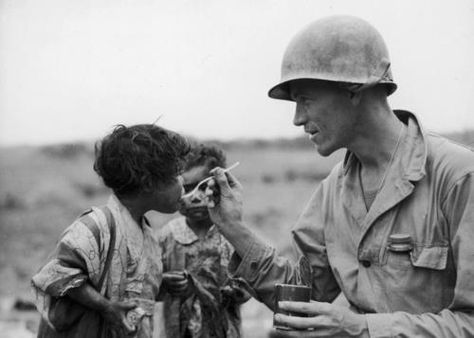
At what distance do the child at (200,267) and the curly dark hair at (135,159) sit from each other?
91cm

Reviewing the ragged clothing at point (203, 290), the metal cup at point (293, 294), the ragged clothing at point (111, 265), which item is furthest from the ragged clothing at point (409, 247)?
the ragged clothing at point (203, 290)

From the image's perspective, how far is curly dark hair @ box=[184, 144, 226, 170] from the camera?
5629mm

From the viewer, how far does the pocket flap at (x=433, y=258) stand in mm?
3275

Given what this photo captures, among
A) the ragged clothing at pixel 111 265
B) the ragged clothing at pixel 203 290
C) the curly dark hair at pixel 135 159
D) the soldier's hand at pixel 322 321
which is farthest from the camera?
the ragged clothing at pixel 203 290

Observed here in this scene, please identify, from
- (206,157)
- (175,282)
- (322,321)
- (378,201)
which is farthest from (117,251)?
(206,157)

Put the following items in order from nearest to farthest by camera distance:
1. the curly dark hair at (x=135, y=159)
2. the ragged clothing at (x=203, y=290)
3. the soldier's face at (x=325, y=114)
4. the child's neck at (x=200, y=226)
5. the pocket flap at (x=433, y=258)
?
1. the pocket flap at (x=433, y=258)
2. the soldier's face at (x=325, y=114)
3. the curly dark hair at (x=135, y=159)
4. the ragged clothing at (x=203, y=290)
5. the child's neck at (x=200, y=226)

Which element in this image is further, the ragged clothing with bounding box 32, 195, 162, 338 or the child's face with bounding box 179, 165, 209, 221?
the child's face with bounding box 179, 165, 209, 221

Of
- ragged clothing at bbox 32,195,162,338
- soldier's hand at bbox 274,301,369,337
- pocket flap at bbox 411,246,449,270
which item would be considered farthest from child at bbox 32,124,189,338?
pocket flap at bbox 411,246,449,270

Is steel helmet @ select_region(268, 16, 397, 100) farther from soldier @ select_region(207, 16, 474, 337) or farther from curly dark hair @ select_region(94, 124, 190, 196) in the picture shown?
curly dark hair @ select_region(94, 124, 190, 196)

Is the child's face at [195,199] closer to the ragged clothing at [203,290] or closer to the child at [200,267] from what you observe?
the child at [200,267]

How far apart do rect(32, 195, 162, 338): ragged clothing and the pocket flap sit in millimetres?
1548

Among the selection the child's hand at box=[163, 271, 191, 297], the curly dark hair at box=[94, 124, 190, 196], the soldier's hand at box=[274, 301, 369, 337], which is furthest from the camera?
the child's hand at box=[163, 271, 191, 297]

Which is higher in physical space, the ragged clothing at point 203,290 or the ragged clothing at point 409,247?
the ragged clothing at point 409,247

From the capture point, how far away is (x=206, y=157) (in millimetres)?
5652
